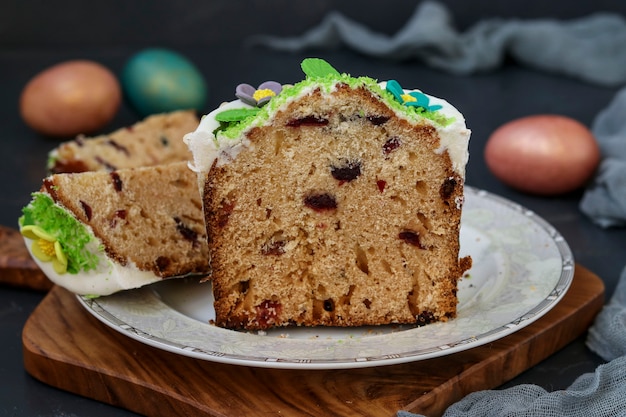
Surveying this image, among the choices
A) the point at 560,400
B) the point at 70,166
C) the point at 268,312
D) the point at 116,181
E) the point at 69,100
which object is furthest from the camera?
the point at 69,100

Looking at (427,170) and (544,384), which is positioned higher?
(427,170)

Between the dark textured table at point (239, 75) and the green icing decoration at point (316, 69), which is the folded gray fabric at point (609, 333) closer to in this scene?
the dark textured table at point (239, 75)

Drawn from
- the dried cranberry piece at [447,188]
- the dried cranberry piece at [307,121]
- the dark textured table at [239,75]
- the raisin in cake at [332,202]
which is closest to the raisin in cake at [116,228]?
the raisin in cake at [332,202]

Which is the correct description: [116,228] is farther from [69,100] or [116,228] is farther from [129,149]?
[69,100]

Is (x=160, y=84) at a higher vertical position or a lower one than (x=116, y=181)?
lower

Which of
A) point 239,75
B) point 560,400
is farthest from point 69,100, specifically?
point 560,400

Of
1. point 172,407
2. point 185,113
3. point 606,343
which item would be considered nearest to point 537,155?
point 606,343

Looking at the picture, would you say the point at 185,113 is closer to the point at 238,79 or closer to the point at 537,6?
the point at 238,79
